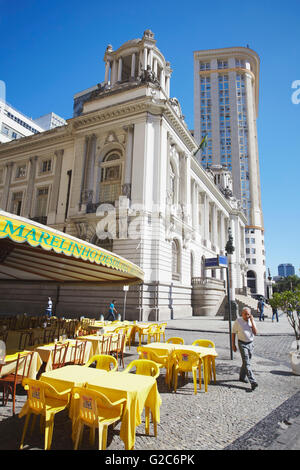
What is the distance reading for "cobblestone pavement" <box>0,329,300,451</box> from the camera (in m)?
3.68

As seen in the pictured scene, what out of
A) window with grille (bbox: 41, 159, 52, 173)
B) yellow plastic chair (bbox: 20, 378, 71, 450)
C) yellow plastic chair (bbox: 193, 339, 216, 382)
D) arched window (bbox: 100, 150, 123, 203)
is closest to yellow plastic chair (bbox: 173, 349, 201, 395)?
yellow plastic chair (bbox: 193, 339, 216, 382)

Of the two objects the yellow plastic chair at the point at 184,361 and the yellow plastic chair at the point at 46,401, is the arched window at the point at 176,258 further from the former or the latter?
the yellow plastic chair at the point at 46,401

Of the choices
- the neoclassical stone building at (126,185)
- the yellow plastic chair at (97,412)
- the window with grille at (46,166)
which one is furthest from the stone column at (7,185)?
the yellow plastic chair at (97,412)

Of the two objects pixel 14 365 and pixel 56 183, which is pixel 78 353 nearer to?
pixel 14 365

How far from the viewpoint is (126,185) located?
22.4 m

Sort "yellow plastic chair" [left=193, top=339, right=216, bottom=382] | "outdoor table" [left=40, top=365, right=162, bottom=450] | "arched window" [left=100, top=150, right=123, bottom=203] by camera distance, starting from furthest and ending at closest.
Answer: "arched window" [left=100, top=150, right=123, bottom=203]
"yellow plastic chair" [left=193, top=339, right=216, bottom=382]
"outdoor table" [left=40, top=365, right=162, bottom=450]

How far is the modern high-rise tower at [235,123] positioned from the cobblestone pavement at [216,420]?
67.2 m

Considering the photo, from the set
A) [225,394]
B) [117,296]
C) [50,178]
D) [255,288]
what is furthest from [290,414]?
[255,288]

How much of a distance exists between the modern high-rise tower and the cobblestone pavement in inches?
2644

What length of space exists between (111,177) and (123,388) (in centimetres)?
2278

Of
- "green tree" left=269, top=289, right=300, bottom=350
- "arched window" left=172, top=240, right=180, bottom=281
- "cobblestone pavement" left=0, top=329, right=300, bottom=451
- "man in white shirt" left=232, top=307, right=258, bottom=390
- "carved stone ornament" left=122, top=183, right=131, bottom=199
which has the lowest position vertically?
"cobblestone pavement" left=0, top=329, right=300, bottom=451

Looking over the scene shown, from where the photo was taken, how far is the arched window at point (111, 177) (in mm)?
24344

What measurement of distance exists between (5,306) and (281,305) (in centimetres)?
2454

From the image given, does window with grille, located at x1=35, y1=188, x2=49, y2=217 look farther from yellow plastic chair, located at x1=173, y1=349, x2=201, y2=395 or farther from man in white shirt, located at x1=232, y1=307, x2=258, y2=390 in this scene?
man in white shirt, located at x1=232, y1=307, x2=258, y2=390
